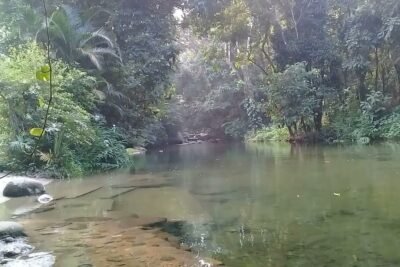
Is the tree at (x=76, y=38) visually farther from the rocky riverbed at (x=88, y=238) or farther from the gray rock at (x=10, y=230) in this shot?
the gray rock at (x=10, y=230)

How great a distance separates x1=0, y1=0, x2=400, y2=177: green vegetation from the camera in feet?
37.0

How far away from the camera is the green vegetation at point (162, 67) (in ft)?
37.0

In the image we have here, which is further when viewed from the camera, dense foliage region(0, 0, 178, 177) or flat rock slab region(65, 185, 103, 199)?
dense foliage region(0, 0, 178, 177)

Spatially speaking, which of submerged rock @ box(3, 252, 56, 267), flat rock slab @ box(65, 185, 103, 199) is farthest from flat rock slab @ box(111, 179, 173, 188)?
submerged rock @ box(3, 252, 56, 267)

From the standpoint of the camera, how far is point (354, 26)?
18.8 m

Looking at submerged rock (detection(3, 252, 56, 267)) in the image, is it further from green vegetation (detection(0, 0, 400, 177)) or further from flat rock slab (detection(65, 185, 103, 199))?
green vegetation (detection(0, 0, 400, 177))

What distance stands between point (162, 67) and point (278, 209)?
13.1m

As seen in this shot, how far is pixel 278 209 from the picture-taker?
6168mm

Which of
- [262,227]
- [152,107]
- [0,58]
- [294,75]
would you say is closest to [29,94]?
[0,58]

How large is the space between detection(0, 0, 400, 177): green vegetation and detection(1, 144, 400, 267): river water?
1953 mm

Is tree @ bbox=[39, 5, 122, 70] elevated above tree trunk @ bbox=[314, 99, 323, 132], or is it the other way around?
tree @ bbox=[39, 5, 122, 70]

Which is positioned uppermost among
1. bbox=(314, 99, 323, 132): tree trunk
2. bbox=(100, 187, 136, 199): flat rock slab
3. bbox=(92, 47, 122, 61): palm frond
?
bbox=(92, 47, 122, 61): palm frond

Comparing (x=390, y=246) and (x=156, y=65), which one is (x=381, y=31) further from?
(x=390, y=246)

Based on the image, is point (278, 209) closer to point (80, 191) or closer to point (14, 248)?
point (14, 248)
